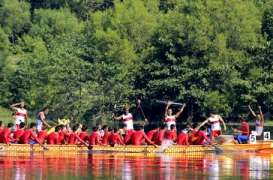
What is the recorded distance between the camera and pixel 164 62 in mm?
75625

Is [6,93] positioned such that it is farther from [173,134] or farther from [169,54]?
[173,134]

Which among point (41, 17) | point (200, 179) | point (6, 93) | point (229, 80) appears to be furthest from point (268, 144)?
point (41, 17)

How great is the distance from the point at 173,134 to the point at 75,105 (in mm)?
30597

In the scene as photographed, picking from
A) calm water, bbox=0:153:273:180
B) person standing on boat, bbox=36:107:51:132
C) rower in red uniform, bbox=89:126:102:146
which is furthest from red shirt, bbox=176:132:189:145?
person standing on boat, bbox=36:107:51:132

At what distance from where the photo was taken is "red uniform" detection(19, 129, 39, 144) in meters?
45.6

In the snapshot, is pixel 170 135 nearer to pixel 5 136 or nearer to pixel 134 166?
pixel 5 136

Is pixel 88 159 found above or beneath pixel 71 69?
beneath

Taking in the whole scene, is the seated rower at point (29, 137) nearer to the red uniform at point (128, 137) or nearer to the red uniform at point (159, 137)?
the red uniform at point (128, 137)

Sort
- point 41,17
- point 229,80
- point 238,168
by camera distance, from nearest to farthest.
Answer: point 238,168
point 229,80
point 41,17

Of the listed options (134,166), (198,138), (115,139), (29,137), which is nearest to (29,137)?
(29,137)

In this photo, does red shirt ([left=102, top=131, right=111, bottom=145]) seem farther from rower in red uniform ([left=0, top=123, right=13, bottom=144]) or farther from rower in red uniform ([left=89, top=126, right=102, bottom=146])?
rower in red uniform ([left=0, top=123, right=13, bottom=144])

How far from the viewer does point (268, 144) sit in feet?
165

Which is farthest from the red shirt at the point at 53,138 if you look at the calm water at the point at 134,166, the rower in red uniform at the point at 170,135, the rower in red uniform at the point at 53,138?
the rower in red uniform at the point at 170,135

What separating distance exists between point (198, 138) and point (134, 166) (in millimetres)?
10359
